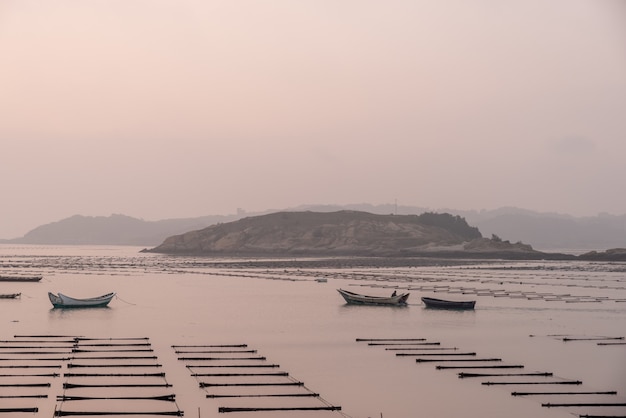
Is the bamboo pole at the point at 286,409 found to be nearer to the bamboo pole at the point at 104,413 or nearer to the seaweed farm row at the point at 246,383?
the seaweed farm row at the point at 246,383

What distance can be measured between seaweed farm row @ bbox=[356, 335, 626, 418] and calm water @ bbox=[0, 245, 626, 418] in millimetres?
114

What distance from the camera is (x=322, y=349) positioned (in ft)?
128

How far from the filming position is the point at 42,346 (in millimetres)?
36375

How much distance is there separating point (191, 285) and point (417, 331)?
40985 millimetres

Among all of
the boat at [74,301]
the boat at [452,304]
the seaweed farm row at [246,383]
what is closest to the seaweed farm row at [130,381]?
the seaweed farm row at [246,383]

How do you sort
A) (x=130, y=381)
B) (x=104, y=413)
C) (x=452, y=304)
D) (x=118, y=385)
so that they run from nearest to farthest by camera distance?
(x=104, y=413) < (x=118, y=385) < (x=130, y=381) < (x=452, y=304)

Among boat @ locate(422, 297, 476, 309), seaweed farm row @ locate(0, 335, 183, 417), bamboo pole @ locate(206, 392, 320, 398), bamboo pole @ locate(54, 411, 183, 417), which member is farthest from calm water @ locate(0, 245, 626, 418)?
boat @ locate(422, 297, 476, 309)

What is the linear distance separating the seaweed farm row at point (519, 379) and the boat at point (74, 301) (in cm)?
2475

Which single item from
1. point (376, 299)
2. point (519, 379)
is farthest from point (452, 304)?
point (519, 379)

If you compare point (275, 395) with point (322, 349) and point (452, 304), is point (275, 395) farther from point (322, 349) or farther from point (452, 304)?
point (452, 304)

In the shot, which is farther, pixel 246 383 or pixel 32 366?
pixel 32 366

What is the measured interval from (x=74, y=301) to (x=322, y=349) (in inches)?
955

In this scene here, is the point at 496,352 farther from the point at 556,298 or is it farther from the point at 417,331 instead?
the point at 556,298

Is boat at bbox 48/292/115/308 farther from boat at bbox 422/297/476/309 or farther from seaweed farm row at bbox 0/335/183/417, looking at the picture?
boat at bbox 422/297/476/309
